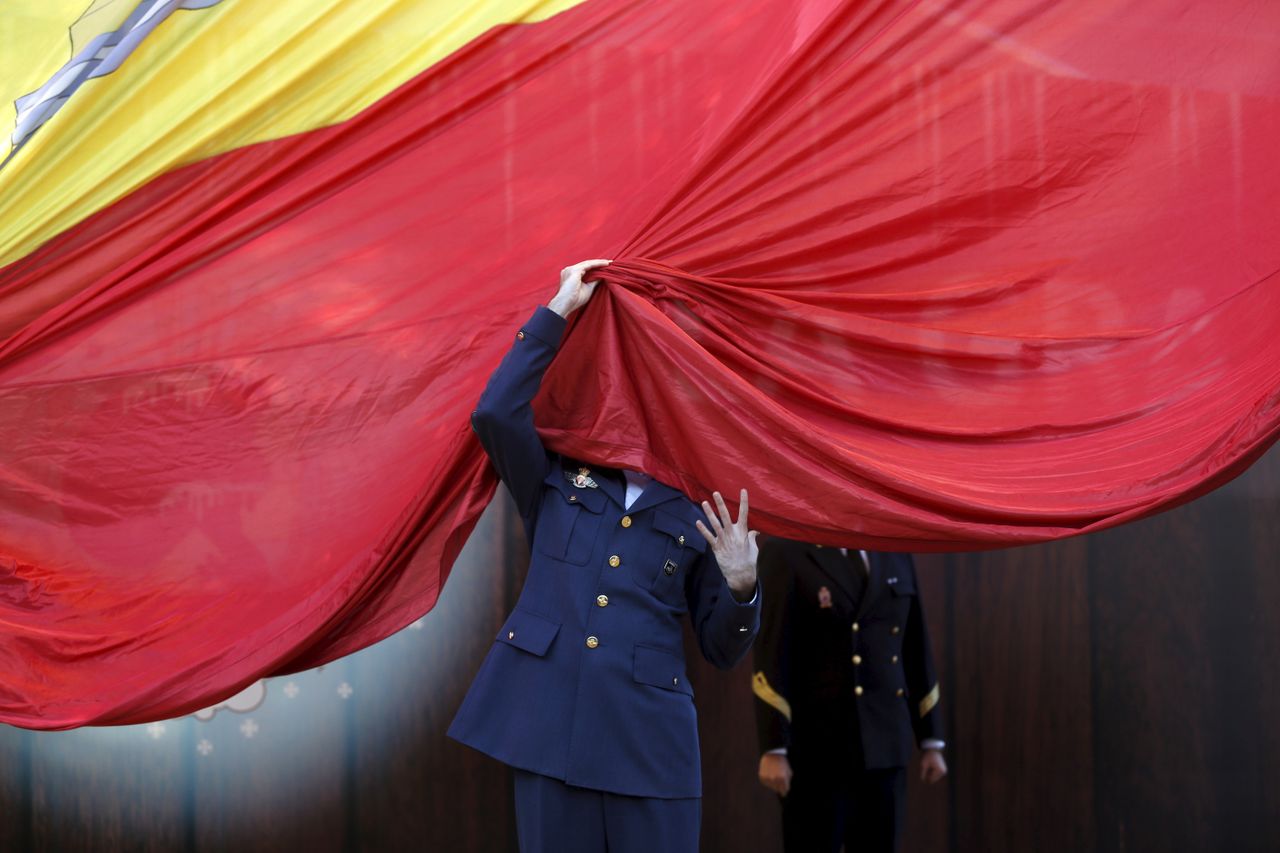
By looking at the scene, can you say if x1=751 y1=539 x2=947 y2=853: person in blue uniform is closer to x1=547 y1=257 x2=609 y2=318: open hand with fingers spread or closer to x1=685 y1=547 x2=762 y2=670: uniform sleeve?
x1=685 y1=547 x2=762 y2=670: uniform sleeve

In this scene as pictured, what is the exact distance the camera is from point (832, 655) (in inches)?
131

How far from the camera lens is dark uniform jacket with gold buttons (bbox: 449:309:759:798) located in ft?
7.20

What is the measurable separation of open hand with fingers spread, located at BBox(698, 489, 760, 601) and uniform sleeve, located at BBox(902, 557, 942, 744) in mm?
1235

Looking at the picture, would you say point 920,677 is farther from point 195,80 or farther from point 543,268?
point 195,80

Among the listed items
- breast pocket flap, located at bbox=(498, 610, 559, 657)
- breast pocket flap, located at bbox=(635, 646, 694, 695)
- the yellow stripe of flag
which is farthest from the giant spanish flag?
breast pocket flap, located at bbox=(635, 646, 694, 695)

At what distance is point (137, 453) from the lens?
2301mm

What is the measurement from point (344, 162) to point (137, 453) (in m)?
0.58

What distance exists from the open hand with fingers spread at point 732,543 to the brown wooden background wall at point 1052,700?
1.42 m

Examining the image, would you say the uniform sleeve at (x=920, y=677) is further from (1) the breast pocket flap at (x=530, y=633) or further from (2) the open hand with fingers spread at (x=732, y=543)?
(1) the breast pocket flap at (x=530, y=633)

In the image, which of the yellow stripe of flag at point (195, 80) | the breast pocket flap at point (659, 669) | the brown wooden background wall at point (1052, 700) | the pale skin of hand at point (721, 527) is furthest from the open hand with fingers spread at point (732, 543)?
the brown wooden background wall at point (1052, 700)

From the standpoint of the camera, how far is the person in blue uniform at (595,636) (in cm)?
220

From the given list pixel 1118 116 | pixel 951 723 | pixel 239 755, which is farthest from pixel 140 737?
pixel 1118 116

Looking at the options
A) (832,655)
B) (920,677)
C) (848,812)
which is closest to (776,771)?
(848,812)

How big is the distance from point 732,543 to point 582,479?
29cm
